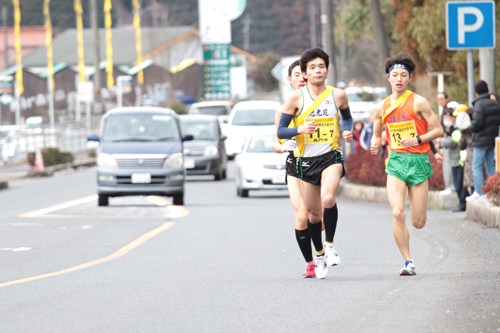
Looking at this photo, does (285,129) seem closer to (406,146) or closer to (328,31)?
(406,146)

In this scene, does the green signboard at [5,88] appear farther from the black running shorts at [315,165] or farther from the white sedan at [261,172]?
the black running shorts at [315,165]

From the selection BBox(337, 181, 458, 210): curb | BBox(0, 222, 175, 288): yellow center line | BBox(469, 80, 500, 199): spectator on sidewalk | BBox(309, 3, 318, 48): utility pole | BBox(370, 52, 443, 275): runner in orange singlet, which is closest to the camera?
BBox(370, 52, 443, 275): runner in orange singlet

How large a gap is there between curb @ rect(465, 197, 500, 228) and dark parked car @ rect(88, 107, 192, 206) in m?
5.96

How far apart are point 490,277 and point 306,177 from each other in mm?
1748

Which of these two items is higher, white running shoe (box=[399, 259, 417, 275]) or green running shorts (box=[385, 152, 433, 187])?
green running shorts (box=[385, 152, 433, 187])

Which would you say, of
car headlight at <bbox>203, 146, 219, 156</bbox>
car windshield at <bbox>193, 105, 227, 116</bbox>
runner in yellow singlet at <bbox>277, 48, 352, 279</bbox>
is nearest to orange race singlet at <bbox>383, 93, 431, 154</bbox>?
runner in yellow singlet at <bbox>277, 48, 352, 279</bbox>

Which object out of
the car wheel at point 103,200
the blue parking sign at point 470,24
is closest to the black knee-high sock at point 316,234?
the blue parking sign at point 470,24

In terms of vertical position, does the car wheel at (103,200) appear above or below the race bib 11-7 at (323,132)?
below

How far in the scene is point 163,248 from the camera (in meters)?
10.6

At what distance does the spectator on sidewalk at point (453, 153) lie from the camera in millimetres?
14227

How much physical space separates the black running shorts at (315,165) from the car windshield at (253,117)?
1933cm

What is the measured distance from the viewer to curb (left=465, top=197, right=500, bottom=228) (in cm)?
1177

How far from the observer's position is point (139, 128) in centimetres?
1753

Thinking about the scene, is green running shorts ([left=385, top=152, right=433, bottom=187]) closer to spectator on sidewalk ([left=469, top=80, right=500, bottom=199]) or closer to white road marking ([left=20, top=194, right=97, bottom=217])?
spectator on sidewalk ([left=469, top=80, right=500, bottom=199])
